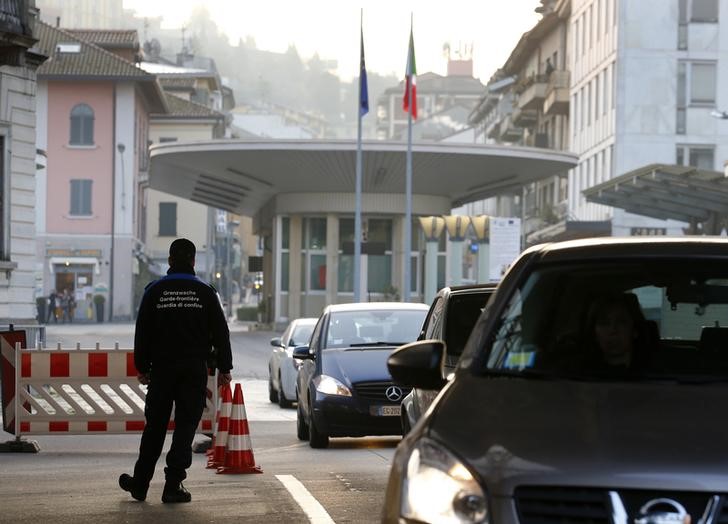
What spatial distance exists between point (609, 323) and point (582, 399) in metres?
0.87

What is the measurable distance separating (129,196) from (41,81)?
6931 millimetres

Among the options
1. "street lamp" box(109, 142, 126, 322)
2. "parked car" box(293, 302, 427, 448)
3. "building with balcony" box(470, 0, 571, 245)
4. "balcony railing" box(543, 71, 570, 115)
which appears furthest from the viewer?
"street lamp" box(109, 142, 126, 322)

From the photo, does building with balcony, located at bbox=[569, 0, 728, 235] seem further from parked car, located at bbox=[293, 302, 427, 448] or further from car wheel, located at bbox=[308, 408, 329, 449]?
car wheel, located at bbox=[308, 408, 329, 449]

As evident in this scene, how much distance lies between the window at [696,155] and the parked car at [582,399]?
205ft

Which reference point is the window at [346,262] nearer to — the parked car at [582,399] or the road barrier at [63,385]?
the road barrier at [63,385]

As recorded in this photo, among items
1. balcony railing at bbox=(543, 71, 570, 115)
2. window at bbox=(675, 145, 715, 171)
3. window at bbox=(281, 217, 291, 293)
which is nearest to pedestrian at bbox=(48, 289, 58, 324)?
window at bbox=(281, 217, 291, 293)

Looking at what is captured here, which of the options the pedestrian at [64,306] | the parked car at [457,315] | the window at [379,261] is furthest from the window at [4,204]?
the pedestrian at [64,306]

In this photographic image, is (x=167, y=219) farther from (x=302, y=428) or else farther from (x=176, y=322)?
(x=176, y=322)

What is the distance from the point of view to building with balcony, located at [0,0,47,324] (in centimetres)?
2966

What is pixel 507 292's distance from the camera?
6965 mm

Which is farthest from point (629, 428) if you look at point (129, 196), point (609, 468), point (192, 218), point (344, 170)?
point (192, 218)

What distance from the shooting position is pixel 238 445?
1441 centimetres

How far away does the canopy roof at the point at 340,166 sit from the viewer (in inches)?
2520

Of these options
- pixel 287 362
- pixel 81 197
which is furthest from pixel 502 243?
pixel 81 197
